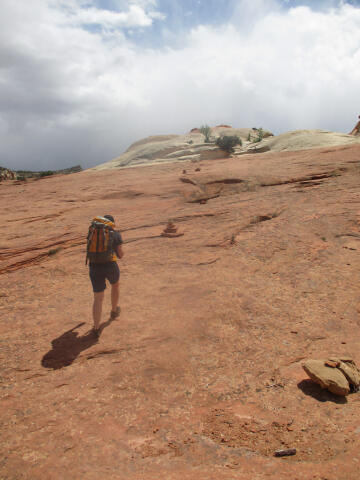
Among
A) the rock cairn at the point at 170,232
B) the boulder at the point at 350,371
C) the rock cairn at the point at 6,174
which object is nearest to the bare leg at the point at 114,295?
the boulder at the point at 350,371

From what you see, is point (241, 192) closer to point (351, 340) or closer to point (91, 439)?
point (351, 340)

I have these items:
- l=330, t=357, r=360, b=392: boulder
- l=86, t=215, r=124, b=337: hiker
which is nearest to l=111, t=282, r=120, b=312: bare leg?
l=86, t=215, r=124, b=337: hiker

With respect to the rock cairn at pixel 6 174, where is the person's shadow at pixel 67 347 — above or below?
below

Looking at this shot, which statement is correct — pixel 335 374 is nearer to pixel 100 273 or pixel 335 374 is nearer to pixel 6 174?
pixel 100 273

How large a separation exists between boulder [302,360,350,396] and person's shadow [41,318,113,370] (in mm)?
2782

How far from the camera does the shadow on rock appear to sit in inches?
116

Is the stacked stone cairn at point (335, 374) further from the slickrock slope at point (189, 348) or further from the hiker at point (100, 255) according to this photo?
the hiker at point (100, 255)

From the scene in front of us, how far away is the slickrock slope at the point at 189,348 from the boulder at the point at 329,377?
125 mm

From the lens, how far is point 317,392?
3.06 meters

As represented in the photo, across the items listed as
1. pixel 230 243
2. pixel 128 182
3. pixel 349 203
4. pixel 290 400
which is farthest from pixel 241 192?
pixel 290 400

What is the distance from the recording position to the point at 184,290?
5.41 metres

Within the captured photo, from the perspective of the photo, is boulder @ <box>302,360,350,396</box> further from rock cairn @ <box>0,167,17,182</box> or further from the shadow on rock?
rock cairn @ <box>0,167,17,182</box>

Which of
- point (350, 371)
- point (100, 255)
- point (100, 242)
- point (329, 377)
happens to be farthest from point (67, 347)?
point (350, 371)

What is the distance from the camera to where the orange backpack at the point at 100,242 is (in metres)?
4.27
